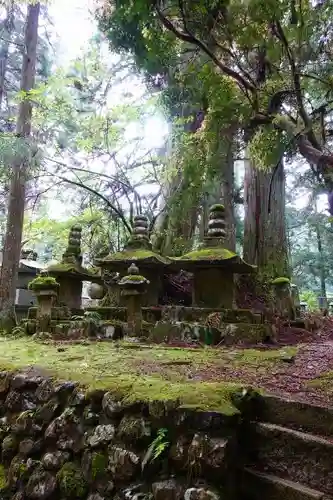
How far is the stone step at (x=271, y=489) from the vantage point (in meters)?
2.14

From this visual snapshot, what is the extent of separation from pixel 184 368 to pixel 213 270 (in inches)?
143

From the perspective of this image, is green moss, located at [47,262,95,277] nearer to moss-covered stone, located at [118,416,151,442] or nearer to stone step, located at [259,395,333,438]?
moss-covered stone, located at [118,416,151,442]

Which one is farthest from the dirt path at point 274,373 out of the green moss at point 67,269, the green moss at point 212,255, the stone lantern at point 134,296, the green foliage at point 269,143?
the green moss at point 67,269

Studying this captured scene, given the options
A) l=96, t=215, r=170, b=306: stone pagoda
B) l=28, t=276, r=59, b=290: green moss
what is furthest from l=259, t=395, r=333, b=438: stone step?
l=96, t=215, r=170, b=306: stone pagoda

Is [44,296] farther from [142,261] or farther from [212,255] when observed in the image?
[212,255]

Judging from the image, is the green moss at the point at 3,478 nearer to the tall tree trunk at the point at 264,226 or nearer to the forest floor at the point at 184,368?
the forest floor at the point at 184,368

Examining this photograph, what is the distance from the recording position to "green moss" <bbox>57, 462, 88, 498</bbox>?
2.88 meters

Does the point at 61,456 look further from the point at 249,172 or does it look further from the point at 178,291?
the point at 249,172

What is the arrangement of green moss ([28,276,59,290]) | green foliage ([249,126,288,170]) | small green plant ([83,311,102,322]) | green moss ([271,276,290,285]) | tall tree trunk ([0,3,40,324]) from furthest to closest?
1. tall tree trunk ([0,3,40,324])
2. green moss ([271,276,290,285])
3. small green plant ([83,311,102,322])
4. green moss ([28,276,59,290])
5. green foliage ([249,126,288,170])

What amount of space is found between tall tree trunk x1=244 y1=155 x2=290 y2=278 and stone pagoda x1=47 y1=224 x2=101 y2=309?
A: 12.0 ft

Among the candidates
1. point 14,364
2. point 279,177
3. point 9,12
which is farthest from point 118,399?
point 9,12

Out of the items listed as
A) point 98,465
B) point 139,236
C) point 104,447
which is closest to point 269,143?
point 104,447

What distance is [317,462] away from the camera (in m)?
2.26

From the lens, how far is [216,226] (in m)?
7.89
